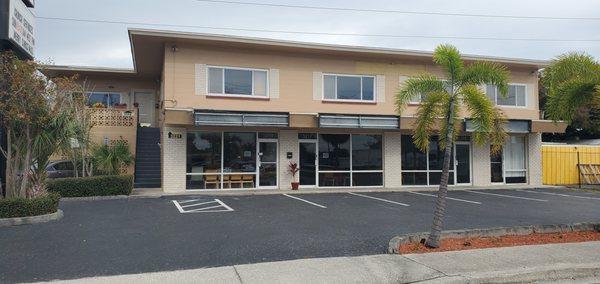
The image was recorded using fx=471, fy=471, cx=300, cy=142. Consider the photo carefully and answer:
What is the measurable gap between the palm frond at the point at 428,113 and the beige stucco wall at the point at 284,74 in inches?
392

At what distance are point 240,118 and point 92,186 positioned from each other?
218 inches

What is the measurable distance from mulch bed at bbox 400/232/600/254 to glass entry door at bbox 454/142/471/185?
11641 millimetres

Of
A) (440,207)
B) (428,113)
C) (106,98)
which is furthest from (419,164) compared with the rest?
(106,98)

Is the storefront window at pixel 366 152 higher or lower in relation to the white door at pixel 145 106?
lower

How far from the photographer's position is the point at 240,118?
A: 57.2 feet

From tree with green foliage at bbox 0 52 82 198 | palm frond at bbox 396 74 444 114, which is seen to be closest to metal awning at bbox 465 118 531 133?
palm frond at bbox 396 74 444 114

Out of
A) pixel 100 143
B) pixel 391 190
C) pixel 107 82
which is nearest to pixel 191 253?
pixel 391 190

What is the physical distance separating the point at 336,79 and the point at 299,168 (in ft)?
13.3

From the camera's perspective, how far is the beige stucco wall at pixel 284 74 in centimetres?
1764

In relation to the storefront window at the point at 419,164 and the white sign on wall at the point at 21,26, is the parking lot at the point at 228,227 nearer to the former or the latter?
the storefront window at the point at 419,164

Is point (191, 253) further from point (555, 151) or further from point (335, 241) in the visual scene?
point (555, 151)

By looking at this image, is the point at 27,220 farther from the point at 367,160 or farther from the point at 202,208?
the point at 367,160

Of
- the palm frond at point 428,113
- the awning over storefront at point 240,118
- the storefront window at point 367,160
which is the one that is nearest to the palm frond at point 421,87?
the palm frond at point 428,113

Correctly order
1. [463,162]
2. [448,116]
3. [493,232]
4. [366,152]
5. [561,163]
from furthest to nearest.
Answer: [561,163]
[463,162]
[366,152]
[493,232]
[448,116]
